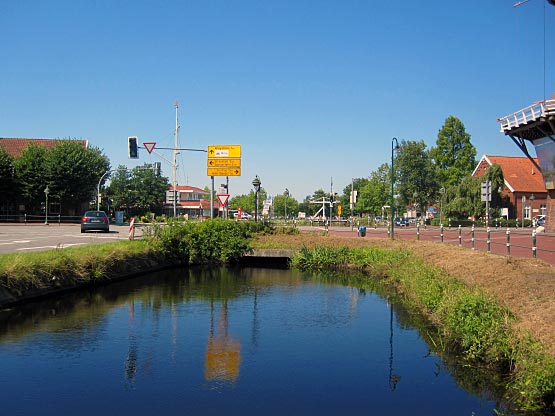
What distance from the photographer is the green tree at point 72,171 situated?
4934cm

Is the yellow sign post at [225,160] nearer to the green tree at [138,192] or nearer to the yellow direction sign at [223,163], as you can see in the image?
the yellow direction sign at [223,163]

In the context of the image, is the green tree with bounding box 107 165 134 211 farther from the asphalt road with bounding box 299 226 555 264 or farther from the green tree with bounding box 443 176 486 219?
the asphalt road with bounding box 299 226 555 264

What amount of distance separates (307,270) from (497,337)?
15436 millimetres

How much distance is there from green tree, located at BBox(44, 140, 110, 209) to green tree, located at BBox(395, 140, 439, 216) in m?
45.3

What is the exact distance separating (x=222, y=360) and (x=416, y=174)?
73.0 meters

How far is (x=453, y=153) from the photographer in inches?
2931

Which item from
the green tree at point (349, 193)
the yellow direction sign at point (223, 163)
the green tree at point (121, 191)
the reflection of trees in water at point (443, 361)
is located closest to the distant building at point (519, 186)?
the green tree at point (349, 193)

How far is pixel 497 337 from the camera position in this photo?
836 centimetres

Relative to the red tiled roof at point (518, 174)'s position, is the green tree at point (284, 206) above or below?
below

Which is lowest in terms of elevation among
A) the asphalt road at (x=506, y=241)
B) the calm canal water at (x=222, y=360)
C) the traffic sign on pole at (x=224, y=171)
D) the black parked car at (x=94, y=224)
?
the calm canal water at (x=222, y=360)

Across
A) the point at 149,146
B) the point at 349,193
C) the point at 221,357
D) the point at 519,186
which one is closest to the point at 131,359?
the point at 221,357

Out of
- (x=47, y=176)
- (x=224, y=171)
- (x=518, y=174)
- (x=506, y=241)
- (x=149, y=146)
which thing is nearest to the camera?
(x=506, y=241)

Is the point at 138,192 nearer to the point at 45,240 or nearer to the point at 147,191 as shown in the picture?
the point at 147,191

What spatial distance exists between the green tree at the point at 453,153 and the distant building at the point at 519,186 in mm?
2067
